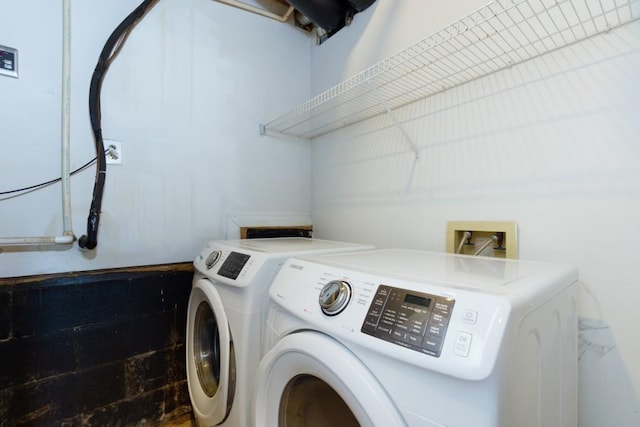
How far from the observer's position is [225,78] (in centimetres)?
173

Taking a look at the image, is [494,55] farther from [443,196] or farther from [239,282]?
[239,282]

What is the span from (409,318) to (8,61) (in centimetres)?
172

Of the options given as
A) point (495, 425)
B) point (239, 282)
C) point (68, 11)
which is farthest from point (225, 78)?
point (495, 425)

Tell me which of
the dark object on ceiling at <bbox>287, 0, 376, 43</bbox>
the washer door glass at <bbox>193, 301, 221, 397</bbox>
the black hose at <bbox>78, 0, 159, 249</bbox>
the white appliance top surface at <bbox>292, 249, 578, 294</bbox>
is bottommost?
the washer door glass at <bbox>193, 301, 221, 397</bbox>

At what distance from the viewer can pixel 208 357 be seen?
1.35 m

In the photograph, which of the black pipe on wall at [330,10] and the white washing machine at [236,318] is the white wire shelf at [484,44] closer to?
the black pipe on wall at [330,10]

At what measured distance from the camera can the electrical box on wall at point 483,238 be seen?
105 cm

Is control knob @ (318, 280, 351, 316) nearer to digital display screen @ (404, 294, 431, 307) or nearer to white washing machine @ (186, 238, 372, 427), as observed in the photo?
digital display screen @ (404, 294, 431, 307)

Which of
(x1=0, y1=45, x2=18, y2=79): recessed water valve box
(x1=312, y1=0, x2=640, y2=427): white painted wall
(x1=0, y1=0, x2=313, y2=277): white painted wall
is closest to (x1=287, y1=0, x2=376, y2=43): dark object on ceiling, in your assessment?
(x1=312, y1=0, x2=640, y2=427): white painted wall

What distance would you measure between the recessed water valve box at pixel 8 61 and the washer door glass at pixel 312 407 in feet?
5.12

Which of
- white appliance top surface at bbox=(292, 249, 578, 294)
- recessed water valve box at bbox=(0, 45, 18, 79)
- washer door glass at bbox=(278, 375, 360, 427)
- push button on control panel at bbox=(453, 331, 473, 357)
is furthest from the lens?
recessed water valve box at bbox=(0, 45, 18, 79)

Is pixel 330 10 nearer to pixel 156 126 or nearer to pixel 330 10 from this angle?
pixel 330 10

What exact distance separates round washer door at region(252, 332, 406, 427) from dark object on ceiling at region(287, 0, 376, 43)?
64.7 inches

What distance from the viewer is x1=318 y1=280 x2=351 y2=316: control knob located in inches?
25.5
